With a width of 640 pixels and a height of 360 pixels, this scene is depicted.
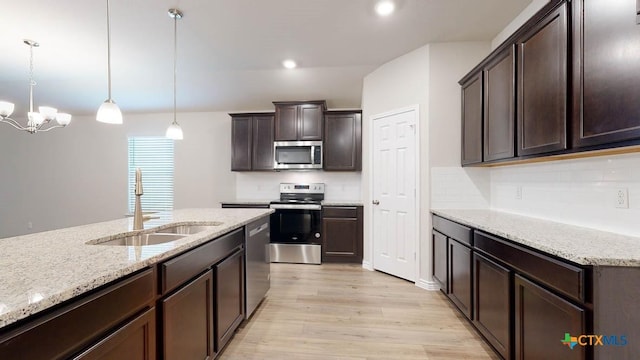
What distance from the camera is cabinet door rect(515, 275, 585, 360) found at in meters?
1.18

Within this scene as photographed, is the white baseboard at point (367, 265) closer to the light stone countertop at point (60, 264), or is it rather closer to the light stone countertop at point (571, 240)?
the light stone countertop at point (571, 240)

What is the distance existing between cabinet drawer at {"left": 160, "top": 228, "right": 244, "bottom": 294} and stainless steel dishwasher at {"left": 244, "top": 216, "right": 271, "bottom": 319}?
32 cm

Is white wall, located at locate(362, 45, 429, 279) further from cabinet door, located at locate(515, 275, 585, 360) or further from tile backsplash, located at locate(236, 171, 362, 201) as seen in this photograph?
cabinet door, located at locate(515, 275, 585, 360)

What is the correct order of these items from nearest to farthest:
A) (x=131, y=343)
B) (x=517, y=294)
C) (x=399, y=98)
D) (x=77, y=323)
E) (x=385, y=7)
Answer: (x=77, y=323)
(x=131, y=343)
(x=517, y=294)
(x=385, y=7)
(x=399, y=98)

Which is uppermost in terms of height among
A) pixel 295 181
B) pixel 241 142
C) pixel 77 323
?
pixel 241 142

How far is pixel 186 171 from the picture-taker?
5.18m

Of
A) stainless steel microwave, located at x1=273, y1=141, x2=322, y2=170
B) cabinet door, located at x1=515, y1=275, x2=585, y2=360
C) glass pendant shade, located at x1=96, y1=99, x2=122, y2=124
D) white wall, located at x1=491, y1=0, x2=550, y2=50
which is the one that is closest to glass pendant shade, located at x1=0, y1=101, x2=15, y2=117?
glass pendant shade, located at x1=96, y1=99, x2=122, y2=124

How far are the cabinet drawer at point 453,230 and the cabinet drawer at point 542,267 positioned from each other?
10.8 inches

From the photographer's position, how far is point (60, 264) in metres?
1.03

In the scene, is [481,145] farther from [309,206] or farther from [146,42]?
[146,42]

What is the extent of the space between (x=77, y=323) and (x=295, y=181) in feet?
13.1

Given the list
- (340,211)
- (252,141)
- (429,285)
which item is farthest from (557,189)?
(252,141)

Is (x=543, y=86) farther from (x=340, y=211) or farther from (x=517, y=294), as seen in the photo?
(x=340, y=211)

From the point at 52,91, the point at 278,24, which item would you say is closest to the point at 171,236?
the point at 278,24
